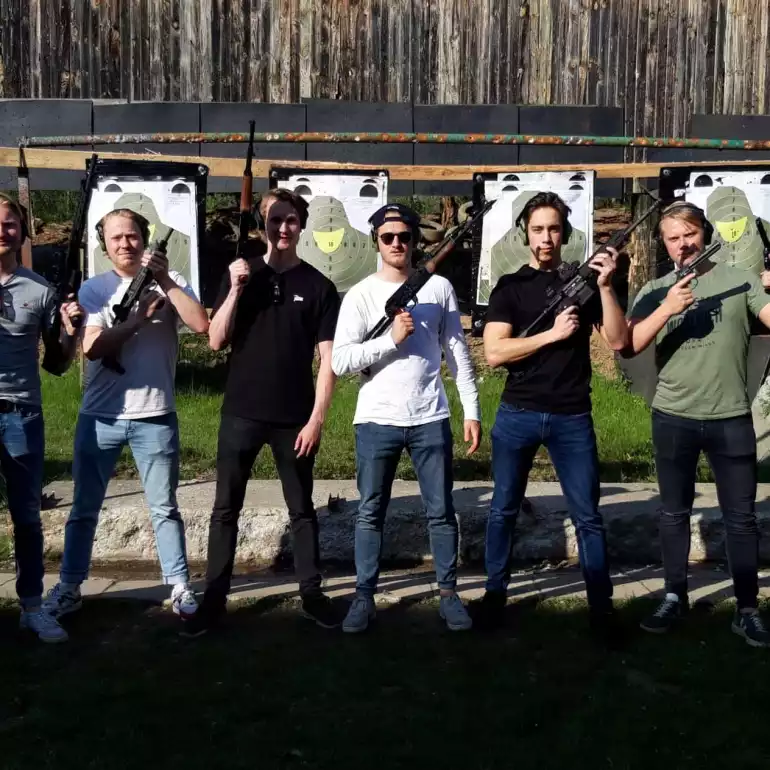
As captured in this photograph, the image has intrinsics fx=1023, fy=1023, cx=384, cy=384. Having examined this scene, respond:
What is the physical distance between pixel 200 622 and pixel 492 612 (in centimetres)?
140

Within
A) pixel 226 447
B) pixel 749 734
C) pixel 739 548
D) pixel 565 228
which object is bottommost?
pixel 749 734

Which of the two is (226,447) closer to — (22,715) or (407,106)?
(22,715)

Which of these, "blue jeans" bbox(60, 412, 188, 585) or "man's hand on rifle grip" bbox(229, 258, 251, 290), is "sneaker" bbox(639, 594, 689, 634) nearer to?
"blue jeans" bbox(60, 412, 188, 585)

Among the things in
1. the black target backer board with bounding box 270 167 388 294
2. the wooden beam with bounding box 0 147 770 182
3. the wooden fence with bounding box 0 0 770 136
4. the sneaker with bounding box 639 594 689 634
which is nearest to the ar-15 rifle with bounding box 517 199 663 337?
the sneaker with bounding box 639 594 689 634

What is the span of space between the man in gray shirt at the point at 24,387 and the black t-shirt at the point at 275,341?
0.77m

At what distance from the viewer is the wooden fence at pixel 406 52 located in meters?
11.4

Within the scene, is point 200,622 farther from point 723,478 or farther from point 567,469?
point 723,478

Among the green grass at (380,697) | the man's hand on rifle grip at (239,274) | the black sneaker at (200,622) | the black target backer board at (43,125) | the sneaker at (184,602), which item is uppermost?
the black target backer board at (43,125)

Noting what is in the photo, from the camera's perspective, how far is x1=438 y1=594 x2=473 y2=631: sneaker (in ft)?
16.2

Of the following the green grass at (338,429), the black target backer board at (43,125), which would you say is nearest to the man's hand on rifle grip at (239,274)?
the green grass at (338,429)

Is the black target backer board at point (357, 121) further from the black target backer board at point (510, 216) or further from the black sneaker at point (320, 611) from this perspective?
the black sneaker at point (320, 611)

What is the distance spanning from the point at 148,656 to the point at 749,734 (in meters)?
2.56

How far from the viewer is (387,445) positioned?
4812 mm

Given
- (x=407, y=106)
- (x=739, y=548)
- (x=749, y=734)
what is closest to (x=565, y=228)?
(x=739, y=548)
